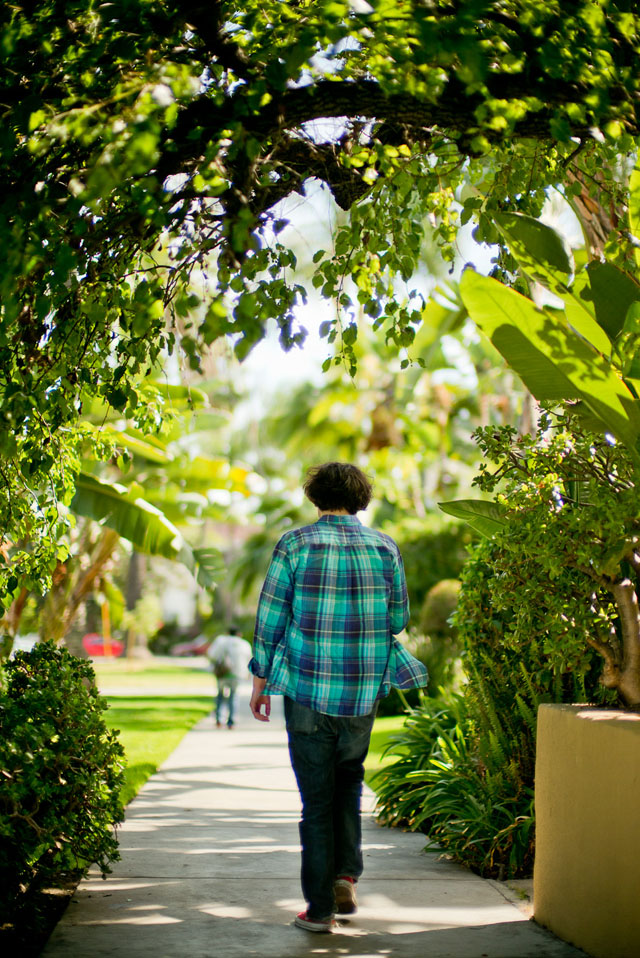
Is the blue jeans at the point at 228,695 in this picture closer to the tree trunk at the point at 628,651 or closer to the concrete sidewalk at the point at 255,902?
the concrete sidewalk at the point at 255,902

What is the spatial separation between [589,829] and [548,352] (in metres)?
2.09

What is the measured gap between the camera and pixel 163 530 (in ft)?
40.7

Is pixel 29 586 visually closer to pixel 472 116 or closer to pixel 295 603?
pixel 295 603

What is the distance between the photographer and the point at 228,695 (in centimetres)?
1606

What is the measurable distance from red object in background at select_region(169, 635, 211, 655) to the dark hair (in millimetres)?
44849

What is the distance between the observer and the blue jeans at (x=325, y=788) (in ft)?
15.4

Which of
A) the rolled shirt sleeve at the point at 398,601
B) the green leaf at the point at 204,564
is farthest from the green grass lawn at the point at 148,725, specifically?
the rolled shirt sleeve at the point at 398,601

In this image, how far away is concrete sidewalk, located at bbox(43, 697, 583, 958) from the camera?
442cm

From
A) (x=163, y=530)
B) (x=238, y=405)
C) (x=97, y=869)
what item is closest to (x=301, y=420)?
(x=238, y=405)

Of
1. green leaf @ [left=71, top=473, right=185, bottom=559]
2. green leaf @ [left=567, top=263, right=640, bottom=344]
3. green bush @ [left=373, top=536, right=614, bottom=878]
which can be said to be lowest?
green bush @ [left=373, top=536, right=614, bottom=878]

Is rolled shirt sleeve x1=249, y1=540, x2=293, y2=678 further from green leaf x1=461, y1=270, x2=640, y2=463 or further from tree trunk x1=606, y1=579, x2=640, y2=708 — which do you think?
tree trunk x1=606, y1=579, x2=640, y2=708

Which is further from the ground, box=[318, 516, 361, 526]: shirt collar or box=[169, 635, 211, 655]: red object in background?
box=[318, 516, 361, 526]: shirt collar

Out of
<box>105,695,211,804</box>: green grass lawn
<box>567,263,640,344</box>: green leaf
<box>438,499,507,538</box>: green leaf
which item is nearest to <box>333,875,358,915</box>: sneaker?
<box>438,499,507,538</box>: green leaf

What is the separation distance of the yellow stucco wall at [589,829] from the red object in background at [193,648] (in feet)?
148
